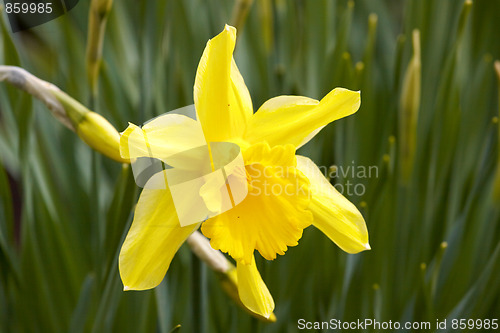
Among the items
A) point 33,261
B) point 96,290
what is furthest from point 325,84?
point 33,261

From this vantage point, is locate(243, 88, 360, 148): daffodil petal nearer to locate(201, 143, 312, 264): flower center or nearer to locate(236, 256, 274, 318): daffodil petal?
locate(201, 143, 312, 264): flower center

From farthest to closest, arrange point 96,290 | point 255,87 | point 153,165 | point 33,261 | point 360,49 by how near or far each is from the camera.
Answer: point 360,49
point 255,87
point 33,261
point 96,290
point 153,165

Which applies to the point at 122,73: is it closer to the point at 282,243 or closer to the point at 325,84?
the point at 325,84

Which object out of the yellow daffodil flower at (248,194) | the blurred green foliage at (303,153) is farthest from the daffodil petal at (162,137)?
the blurred green foliage at (303,153)

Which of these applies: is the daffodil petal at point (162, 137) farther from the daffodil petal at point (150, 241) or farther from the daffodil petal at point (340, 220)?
the daffodil petal at point (340, 220)

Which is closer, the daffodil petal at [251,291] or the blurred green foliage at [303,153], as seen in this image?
the daffodil petal at [251,291]

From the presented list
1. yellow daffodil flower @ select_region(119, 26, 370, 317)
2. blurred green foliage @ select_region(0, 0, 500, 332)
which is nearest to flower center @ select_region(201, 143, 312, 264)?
yellow daffodil flower @ select_region(119, 26, 370, 317)
